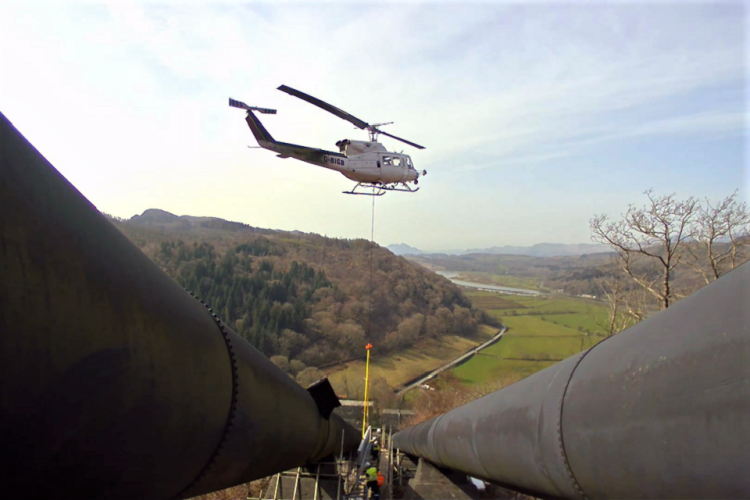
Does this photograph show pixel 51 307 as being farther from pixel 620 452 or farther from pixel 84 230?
pixel 620 452

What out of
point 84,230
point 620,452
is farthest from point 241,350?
point 620,452

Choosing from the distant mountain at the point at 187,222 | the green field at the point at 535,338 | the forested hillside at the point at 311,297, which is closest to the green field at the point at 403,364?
the forested hillside at the point at 311,297

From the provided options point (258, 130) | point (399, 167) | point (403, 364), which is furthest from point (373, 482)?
point (403, 364)

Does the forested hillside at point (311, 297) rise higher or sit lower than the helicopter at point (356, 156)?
lower

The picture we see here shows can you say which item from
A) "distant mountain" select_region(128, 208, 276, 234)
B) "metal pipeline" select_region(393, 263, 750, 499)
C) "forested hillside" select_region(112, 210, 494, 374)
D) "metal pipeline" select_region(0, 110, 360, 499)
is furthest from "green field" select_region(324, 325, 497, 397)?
"distant mountain" select_region(128, 208, 276, 234)

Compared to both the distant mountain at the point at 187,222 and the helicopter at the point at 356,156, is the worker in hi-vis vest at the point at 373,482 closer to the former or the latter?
the helicopter at the point at 356,156

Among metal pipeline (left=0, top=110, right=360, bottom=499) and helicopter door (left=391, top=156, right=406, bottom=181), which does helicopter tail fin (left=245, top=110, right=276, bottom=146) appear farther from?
metal pipeline (left=0, top=110, right=360, bottom=499)

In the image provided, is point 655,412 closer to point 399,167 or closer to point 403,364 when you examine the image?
point 399,167
